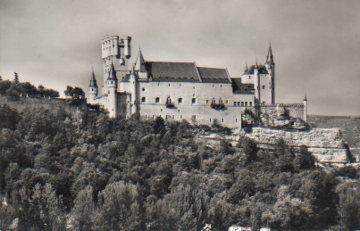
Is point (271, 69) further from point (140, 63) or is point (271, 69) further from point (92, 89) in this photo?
point (92, 89)

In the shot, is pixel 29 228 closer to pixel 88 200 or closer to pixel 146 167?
pixel 88 200

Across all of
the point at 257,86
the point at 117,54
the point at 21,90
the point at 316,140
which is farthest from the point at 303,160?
the point at 21,90

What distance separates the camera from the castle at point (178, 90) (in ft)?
186

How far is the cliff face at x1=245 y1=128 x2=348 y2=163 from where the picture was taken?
2322 inches

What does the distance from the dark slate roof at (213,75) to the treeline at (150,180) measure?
4.33m

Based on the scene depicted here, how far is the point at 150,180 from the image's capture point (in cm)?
4966

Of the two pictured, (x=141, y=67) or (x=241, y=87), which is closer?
(x=141, y=67)

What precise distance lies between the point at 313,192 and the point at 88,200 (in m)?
16.3

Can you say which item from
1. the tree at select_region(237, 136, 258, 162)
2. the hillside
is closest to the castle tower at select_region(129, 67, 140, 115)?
the tree at select_region(237, 136, 258, 162)

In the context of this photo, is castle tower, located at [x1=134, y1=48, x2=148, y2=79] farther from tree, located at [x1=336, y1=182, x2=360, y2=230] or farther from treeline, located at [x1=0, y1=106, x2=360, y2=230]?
tree, located at [x1=336, y1=182, x2=360, y2=230]

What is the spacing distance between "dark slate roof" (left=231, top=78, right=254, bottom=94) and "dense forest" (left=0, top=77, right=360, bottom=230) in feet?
12.1

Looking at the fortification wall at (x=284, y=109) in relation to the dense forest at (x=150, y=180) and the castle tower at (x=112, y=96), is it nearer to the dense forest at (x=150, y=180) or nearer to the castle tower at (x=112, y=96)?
the dense forest at (x=150, y=180)

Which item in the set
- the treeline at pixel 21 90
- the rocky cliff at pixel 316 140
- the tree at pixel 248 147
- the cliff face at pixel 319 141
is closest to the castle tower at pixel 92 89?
the treeline at pixel 21 90

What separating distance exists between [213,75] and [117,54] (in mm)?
7391
